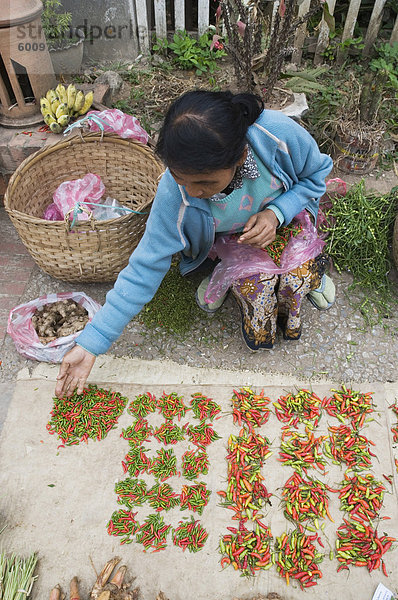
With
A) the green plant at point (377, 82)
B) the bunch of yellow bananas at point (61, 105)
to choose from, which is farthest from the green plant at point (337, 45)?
the bunch of yellow bananas at point (61, 105)

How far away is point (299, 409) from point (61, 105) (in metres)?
2.33

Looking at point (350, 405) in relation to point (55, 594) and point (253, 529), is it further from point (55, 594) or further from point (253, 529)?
point (55, 594)

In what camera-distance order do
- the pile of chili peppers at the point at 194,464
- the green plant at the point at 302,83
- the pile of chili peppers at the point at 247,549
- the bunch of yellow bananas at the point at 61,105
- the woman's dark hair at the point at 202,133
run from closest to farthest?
the woman's dark hair at the point at 202,133 < the pile of chili peppers at the point at 247,549 < the pile of chili peppers at the point at 194,464 < the bunch of yellow bananas at the point at 61,105 < the green plant at the point at 302,83

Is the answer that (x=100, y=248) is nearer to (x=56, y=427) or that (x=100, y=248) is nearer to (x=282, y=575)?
(x=56, y=427)

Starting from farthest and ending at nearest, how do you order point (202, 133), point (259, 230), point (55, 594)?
point (259, 230), point (55, 594), point (202, 133)

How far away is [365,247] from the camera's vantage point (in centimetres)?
276

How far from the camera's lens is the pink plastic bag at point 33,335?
2.37m

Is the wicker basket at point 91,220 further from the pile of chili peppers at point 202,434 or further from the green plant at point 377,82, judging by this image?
the green plant at point 377,82

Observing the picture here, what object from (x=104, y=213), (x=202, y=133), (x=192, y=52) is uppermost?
(x=202, y=133)

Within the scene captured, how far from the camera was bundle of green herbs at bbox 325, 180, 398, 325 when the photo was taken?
2689mm

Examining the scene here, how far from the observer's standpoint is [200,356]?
2.47 metres

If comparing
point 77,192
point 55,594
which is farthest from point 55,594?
point 77,192

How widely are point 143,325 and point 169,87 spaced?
7.73 feet

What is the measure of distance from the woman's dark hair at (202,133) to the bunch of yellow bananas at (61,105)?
1.68m
